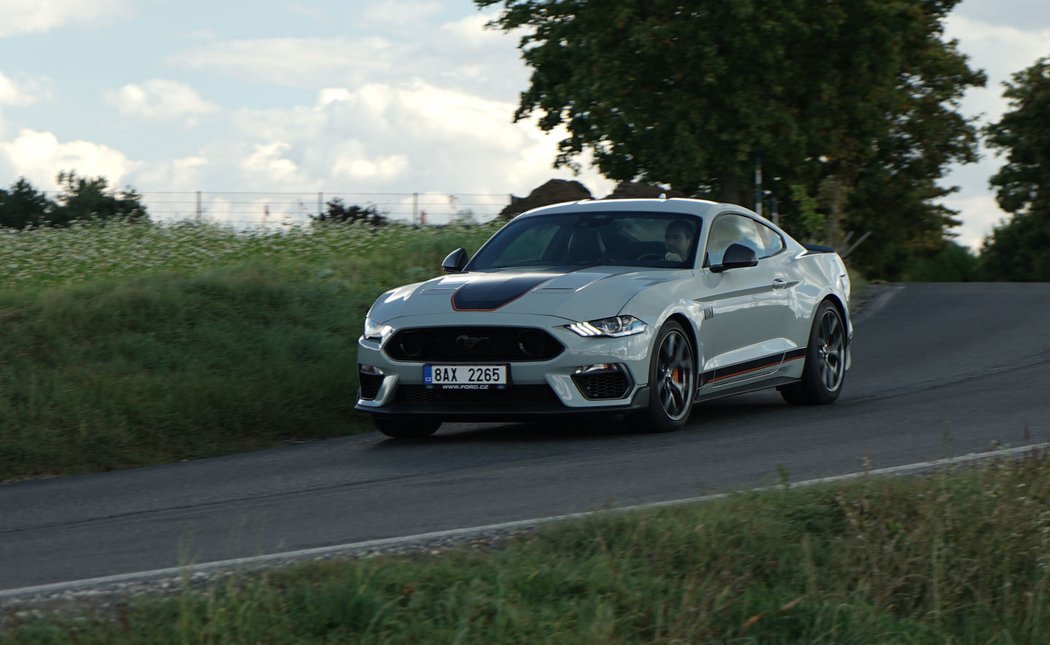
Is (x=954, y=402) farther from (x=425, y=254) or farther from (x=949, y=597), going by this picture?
(x=425, y=254)

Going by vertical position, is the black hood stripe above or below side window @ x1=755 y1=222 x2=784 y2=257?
below

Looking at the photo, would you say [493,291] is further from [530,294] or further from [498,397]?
[498,397]

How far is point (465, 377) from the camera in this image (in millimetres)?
10102

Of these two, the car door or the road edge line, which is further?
the car door

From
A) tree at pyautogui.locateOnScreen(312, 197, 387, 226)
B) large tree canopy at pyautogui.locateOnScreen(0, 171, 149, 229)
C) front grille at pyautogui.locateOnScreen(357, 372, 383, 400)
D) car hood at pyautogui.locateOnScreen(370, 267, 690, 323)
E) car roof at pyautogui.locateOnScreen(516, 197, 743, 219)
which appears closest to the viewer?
car hood at pyautogui.locateOnScreen(370, 267, 690, 323)

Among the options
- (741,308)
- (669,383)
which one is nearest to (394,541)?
(669,383)

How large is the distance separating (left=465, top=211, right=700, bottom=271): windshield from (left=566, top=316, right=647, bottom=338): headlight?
989 millimetres

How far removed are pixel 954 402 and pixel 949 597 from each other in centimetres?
559

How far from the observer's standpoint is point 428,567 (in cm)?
584

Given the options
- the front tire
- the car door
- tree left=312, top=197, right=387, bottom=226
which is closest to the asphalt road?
the front tire

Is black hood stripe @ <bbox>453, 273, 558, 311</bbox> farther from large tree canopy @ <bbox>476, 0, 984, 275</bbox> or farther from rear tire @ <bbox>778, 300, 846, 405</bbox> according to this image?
large tree canopy @ <bbox>476, 0, 984, 275</bbox>

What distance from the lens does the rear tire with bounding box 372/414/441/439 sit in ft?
35.2

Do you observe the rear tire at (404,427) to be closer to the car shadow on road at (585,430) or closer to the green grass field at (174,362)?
the car shadow on road at (585,430)

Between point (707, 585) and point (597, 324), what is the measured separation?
4.29 meters
